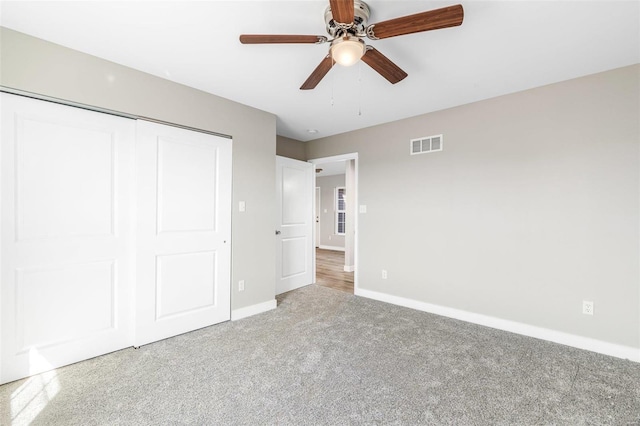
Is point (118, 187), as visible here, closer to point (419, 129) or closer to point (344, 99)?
point (344, 99)

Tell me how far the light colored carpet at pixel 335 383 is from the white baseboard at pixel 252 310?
0.29 meters

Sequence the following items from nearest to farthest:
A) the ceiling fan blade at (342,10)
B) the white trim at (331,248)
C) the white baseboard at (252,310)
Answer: the ceiling fan blade at (342,10) < the white baseboard at (252,310) < the white trim at (331,248)

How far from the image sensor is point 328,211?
30.0 ft

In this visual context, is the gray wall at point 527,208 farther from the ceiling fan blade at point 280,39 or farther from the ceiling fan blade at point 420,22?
the ceiling fan blade at point 280,39

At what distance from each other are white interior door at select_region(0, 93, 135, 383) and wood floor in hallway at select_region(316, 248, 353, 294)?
9.62 feet

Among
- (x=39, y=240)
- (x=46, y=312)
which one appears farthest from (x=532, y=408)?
(x=39, y=240)

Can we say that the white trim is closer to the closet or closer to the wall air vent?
the wall air vent

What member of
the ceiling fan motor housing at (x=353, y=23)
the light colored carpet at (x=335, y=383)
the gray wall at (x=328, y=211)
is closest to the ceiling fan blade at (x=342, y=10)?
the ceiling fan motor housing at (x=353, y=23)

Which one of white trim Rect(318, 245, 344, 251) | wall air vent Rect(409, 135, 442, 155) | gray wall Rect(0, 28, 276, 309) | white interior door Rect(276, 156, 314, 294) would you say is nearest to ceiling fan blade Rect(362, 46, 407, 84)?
wall air vent Rect(409, 135, 442, 155)

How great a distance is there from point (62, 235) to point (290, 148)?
3187 millimetres

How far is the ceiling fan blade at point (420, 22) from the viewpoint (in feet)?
4.47

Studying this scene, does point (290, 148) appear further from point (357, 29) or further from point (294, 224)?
point (357, 29)

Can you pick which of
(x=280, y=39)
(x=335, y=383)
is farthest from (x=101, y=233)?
(x=335, y=383)

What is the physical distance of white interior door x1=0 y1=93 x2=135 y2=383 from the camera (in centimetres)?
194
